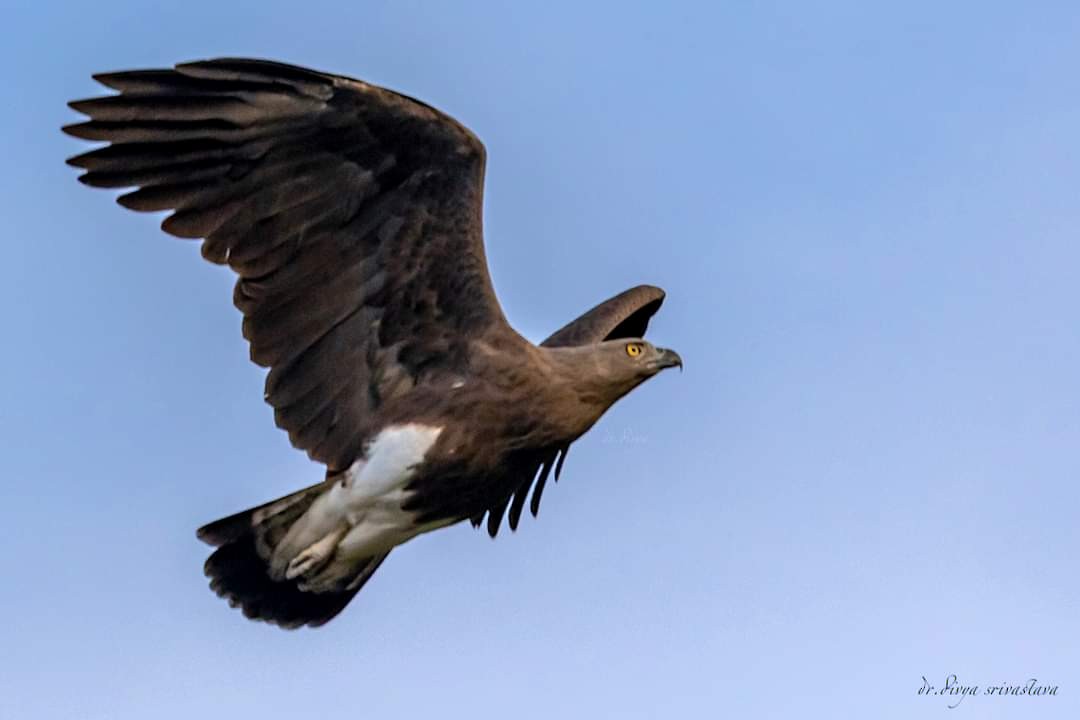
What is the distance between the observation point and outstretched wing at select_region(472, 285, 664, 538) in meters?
12.3

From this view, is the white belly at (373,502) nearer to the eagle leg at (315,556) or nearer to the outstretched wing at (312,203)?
the eagle leg at (315,556)

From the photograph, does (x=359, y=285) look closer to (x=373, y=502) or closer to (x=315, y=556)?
(x=373, y=502)

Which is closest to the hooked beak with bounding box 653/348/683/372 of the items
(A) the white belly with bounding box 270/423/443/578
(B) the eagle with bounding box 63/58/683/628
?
(B) the eagle with bounding box 63/58/683/628

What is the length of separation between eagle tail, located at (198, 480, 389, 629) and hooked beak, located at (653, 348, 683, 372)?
1.88m

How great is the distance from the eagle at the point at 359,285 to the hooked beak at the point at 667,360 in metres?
0.01

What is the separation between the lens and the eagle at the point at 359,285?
467 inches

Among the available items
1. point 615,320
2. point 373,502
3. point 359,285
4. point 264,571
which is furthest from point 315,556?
point 615,320

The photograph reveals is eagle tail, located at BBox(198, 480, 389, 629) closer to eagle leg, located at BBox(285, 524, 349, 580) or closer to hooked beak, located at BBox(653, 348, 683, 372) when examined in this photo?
eagle leg, located at BBox(285, 524, 349, 580)

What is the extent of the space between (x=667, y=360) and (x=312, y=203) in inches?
81.6

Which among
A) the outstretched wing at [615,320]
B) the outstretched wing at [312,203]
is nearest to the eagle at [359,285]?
the outstretched wing at [312,203]

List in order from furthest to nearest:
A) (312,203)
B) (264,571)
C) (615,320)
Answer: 1. (615,320)
2. (264,571)
3. (312,203)

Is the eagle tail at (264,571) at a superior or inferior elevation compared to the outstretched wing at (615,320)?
inferior

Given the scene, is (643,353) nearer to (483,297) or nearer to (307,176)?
(483,297)

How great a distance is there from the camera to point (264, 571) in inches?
500
